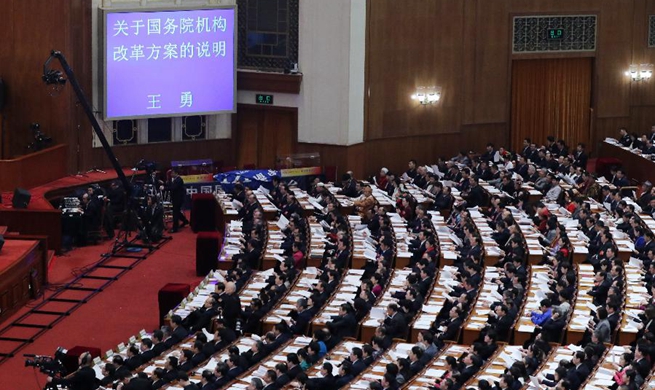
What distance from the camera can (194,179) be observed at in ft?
106

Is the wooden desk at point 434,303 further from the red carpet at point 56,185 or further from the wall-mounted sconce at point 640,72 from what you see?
the wall-mounted sconce at point 640,72

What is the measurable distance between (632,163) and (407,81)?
6052mm

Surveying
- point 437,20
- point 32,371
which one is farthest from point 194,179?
point 32,371

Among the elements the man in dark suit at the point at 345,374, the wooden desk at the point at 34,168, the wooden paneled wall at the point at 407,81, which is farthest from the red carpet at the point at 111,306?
the man in dark suit at the point at 345,374

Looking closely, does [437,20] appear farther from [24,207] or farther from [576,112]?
[24,207]

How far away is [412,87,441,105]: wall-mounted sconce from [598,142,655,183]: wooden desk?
4955mm

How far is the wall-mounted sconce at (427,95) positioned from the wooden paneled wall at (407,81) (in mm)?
179

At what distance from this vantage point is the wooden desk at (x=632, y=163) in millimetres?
33906

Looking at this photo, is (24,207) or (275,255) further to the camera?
(24,207)

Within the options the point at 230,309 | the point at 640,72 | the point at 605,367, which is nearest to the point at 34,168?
the point at 230,309

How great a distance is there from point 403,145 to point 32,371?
15610mm

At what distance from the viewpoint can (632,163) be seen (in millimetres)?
35156

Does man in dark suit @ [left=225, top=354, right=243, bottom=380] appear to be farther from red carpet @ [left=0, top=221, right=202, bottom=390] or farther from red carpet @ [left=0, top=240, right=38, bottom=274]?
red carpet @ [left=0, top=240, right=38, bottom=274]

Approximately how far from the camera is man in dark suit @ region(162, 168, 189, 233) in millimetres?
30722
